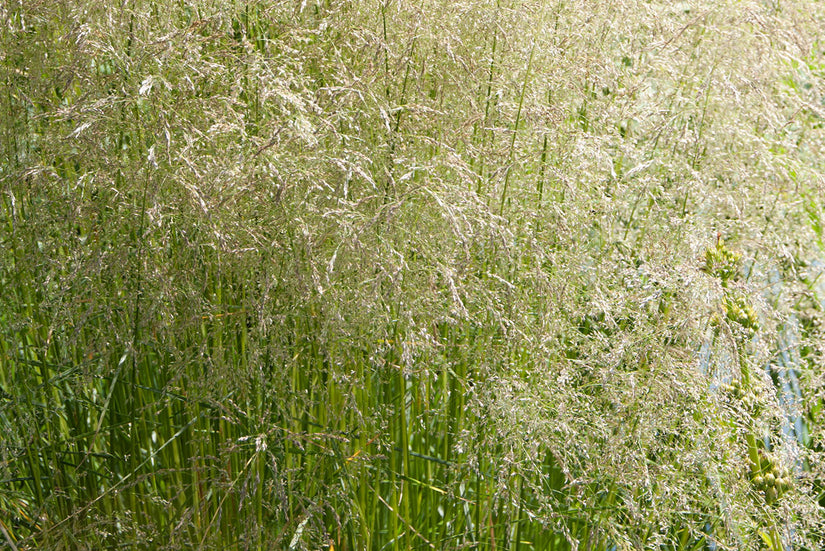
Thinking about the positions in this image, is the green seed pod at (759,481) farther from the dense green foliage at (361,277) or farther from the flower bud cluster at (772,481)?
the dense green foliage at (361,277)

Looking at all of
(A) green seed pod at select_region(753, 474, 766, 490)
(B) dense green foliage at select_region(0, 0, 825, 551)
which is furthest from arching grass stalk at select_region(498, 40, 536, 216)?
(A) green seed pod at select_region(753, 474, 766, 490)

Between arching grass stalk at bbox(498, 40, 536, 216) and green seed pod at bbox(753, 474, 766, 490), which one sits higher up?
arching grass stalk at bbox(498, 40, 536, 216)

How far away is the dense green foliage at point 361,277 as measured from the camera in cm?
154

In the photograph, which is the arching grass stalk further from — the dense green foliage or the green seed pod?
the green seed pod

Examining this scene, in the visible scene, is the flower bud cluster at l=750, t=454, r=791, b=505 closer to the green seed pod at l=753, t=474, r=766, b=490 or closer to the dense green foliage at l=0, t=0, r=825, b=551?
the green seed pod at l=753, t=474, r=766, b=490

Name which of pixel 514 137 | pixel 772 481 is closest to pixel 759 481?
pixel 772 481

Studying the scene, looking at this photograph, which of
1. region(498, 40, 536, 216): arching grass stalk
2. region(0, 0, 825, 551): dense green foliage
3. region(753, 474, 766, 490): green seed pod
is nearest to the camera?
region(0, 0, 825, 551): dense green foliage

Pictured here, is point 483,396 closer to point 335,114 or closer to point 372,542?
point 372,542

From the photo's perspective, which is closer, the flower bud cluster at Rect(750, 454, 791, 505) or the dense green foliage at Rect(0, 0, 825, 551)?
the dense green foliage at Rect(0, 0, 825, 551)

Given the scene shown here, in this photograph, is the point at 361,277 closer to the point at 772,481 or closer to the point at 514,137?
the point at 514,137

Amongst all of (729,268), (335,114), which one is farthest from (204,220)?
(729,268)

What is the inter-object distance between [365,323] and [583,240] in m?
0.61

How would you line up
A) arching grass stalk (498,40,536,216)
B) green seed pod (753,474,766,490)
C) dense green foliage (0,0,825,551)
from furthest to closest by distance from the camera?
green seed pod (753,474,766,490) → arching grass stalk (498,40,536,216) → dense green foliage (0,0,825,551)

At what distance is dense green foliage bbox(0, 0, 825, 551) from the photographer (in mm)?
1541
